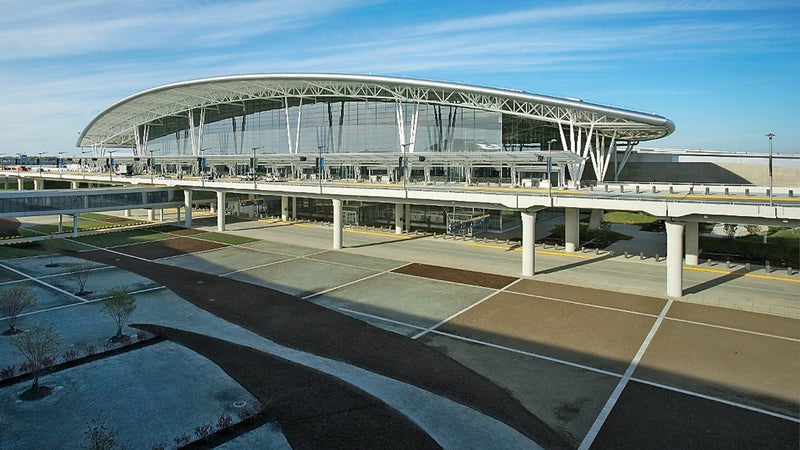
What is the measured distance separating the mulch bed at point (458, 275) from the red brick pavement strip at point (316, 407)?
16.7 meters

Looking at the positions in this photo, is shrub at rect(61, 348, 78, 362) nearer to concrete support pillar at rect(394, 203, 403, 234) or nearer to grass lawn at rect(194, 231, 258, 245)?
grass lawn at rect(194, 231, 258, 245)

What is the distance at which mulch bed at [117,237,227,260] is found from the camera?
44.2 metres

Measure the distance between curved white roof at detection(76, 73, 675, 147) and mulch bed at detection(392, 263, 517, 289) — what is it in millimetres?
25647

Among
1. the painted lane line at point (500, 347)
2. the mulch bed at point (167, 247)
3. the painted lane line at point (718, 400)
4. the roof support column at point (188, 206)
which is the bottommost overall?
the painted lane line at point (718, 400)

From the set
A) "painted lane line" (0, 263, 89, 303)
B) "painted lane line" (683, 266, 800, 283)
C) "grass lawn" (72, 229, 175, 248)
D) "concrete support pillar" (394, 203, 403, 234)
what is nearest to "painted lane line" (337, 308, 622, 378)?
"painted lane line" (0, 263, 89, 303)

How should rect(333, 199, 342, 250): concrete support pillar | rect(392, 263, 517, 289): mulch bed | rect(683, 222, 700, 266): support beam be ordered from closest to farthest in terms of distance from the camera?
rect(392, 263, 517, 289): mulch bed < rect(683, 222, 700, 266): support beam < rect(333, 199, 342, 250): concrete support pillar

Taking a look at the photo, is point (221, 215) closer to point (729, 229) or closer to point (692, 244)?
point (692, 244)

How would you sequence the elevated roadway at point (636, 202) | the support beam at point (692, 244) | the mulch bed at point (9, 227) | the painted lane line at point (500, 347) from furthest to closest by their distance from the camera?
the mulch bed at point (9, 227), the support beam at point (692, 244), the elevated roadway at point (636, 202), the painted lane line at point (500, 347)

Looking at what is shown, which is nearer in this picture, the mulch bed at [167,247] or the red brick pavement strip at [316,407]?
the red brick pavement strip at [316,407]

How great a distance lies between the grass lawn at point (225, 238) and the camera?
5078 cm

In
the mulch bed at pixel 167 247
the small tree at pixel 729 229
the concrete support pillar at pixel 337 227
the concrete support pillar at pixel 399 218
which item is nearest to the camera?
the mulch bed at pixel 167 247

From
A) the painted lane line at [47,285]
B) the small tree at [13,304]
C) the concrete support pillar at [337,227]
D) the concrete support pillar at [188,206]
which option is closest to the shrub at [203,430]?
the small tree at [13,304]

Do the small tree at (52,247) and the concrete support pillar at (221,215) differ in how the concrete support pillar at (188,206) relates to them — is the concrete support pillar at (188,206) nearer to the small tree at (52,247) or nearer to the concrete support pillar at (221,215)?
the concrete support pillar at (221,215)

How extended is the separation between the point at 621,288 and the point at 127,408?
90.1 ft
